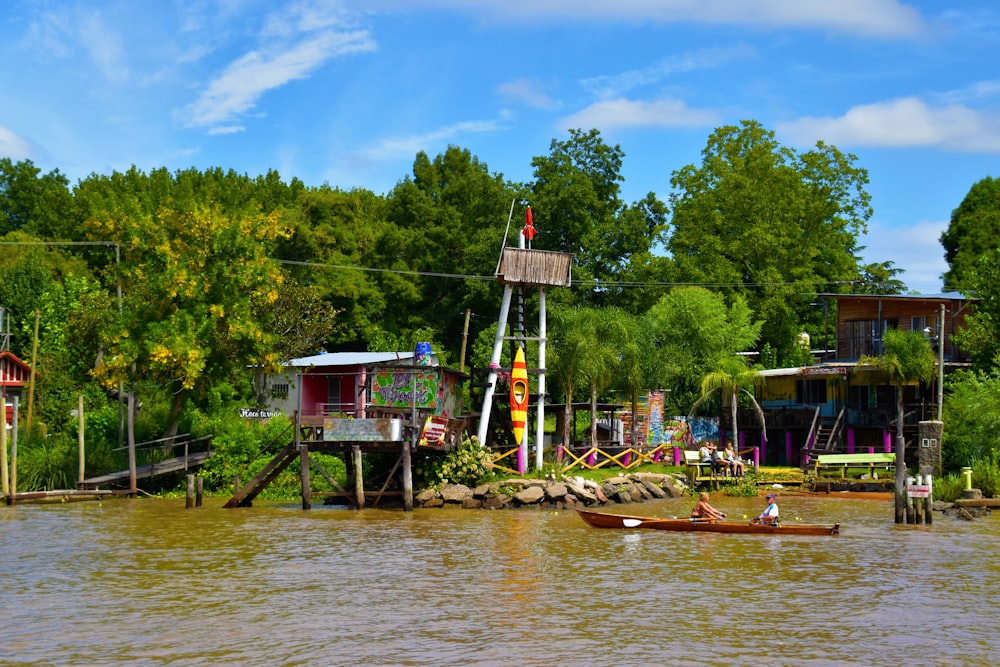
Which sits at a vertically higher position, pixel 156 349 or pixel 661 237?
pixel 661 237

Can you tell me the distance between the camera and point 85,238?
69.8 metres

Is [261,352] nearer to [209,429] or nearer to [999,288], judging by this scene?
[209,429]

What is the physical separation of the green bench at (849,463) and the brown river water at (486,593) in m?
10.9

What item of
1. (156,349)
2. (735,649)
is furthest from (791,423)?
(735,649)

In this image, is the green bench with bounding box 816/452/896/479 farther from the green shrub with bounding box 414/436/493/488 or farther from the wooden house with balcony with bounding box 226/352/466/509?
the wooden house with balcony with bounding box 226/352/466/509

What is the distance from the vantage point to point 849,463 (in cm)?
4522

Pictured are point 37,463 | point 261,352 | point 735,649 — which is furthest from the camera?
point 261,352

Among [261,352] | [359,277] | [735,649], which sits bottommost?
[735,649]

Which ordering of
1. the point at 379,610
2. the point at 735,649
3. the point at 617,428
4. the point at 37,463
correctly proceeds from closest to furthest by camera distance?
1. the point at 735,649
2. the point at 379,610
3. the point at 37,463
4. the point at 617,428

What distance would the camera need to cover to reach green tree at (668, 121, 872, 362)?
224 feet

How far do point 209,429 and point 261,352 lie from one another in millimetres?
4234

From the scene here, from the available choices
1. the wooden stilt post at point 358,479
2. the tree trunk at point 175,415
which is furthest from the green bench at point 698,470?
the tree trunk at point 175,415

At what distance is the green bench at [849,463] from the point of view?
148 ft

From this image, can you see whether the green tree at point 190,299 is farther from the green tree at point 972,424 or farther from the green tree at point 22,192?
the green tree at point 22,192
